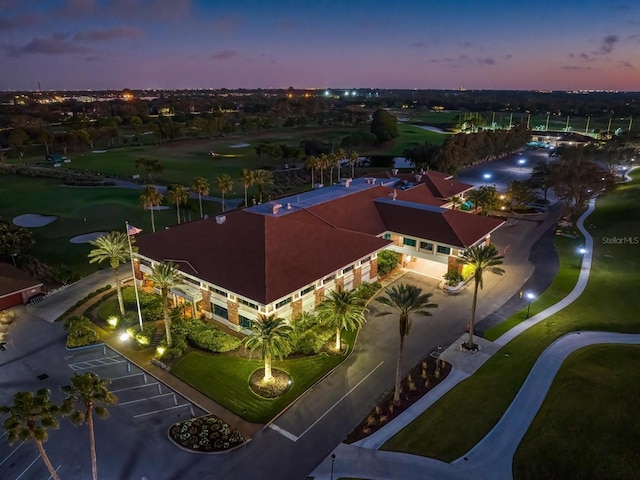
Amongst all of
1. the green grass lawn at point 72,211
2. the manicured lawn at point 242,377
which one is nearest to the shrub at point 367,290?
the manicured lawn at point 242,377

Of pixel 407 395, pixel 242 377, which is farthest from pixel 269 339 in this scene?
pixel 407 395

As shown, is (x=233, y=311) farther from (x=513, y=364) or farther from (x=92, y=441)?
(x=513, y=364)

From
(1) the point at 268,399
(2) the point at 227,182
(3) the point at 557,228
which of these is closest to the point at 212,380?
(1) the point at 268,399

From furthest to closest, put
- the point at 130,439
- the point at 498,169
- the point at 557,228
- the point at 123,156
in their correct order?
the point at 123,156, the point at 498,169, the point at 557,228, the point at 130,439

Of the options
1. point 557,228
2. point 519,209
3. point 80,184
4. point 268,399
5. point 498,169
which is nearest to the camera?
point 268,399

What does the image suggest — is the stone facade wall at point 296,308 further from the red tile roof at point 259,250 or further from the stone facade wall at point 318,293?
the stone facade wall at point 318,293

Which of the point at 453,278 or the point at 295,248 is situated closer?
the point at 295,248

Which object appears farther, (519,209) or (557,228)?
(519,209)

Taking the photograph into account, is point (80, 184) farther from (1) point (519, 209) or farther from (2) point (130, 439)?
(1) point (519, 209)
